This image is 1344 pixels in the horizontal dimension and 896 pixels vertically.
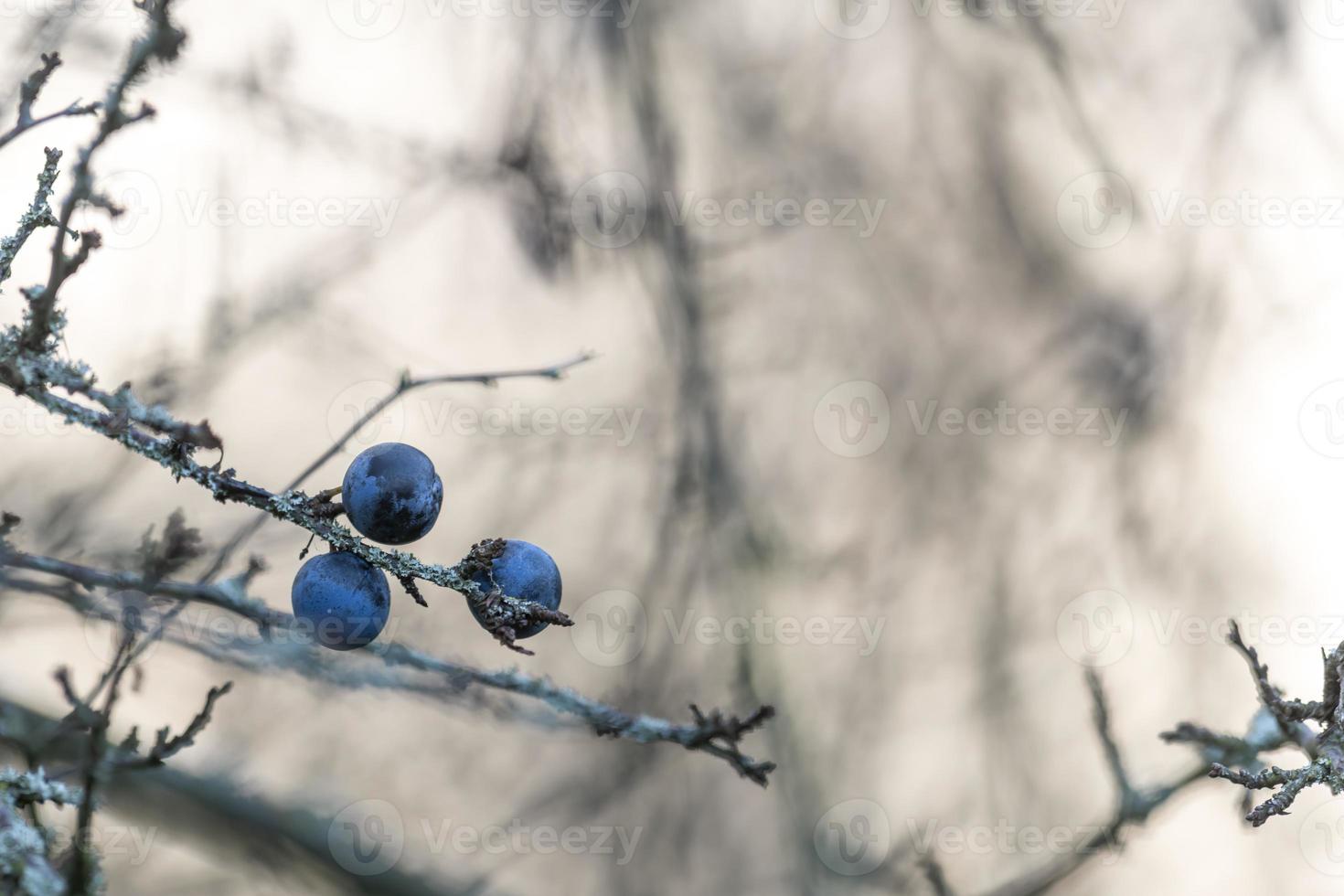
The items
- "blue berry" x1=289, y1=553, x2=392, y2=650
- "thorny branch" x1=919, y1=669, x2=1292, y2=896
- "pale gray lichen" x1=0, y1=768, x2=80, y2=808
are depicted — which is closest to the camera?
"pale gray lichen" x1=0, y1=768, x2=80, y2=808

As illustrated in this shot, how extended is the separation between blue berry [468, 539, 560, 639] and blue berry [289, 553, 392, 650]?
4.2 inches

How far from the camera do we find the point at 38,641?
222cm

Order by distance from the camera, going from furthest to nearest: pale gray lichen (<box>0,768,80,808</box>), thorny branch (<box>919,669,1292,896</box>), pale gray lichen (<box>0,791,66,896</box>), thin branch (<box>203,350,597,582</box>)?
1. thorny branch (<box>919,669,1292,896</box>)
2. thin branch (<box>203,350,597,582</box>)
3. pale gray lichen (<box>0,768,80,808</box>)
4. pale gray lichen (<box>0,791,66,896</box>)

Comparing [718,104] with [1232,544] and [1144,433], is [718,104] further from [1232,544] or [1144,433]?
[1232,544]

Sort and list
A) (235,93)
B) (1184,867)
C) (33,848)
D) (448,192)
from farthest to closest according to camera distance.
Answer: (1184,867), (448,192), (235,93), (33,848)

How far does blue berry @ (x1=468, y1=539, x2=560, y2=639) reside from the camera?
0.87 meters

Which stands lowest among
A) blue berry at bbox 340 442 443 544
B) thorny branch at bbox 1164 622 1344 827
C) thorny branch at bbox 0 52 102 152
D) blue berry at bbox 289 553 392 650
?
thorny branch at bbox 1164 622 1344 827

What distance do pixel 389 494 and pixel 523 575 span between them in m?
0.16

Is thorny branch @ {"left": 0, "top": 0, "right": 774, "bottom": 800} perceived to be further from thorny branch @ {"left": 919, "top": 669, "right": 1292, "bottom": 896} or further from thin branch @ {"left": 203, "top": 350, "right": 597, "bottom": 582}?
thorny branch @ {"left": 919, "top": 669, "right": 1292, "bottom": 896}

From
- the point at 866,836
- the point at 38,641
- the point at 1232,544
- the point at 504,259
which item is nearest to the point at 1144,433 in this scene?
the point at 1232,544

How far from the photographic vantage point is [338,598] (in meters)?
0.83

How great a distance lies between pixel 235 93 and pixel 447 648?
1559 mm

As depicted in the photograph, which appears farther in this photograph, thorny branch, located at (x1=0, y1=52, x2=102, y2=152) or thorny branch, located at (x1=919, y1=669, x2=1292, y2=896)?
thorny branch, located at (x1=919, y1=669, x2=1292, y2=896)

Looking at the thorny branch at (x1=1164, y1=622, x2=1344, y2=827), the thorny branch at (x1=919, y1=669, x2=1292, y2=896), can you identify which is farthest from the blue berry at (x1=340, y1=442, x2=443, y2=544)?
the thorny branch at (x1=919, y1=669, x2=1292, y2=896)
